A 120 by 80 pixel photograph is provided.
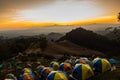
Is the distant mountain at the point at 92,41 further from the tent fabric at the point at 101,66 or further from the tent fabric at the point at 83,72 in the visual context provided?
the tent fabric at the point at 83,72

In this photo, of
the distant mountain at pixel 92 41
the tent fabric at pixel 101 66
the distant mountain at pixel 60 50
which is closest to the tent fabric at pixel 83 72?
the tent fabric at pixel 101 66

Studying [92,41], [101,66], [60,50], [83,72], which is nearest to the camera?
[83,72]

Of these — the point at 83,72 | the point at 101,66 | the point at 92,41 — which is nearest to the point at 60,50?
the point at 92,41

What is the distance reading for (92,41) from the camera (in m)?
120

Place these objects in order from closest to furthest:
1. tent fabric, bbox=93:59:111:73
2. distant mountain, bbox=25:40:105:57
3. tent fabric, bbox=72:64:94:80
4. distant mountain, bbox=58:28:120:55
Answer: tent fabric, bbox=72:64:94:80
tent fabric, bbox=93:59:111:73
distant mountain, bbox=25:40:105:57
distant mountain, bbox=58:28:120:55

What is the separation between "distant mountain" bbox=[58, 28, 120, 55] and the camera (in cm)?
11250

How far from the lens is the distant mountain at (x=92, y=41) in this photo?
11250 centimetres

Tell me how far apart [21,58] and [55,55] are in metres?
12.6

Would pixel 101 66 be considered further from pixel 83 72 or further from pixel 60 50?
pixel 60 50

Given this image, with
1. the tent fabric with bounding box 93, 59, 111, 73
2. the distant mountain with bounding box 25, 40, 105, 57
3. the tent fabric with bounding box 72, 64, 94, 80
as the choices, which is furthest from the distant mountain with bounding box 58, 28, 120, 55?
the tent fabric with bounding box 72, 64, 94, 80

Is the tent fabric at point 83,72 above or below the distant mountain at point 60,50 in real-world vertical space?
above

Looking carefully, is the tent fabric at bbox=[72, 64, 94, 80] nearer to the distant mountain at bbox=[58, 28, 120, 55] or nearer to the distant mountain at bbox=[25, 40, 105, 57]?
the distant mountain at bbox=[25, 40, 105, 57]

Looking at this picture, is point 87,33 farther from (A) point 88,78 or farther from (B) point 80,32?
(A) point 88,78

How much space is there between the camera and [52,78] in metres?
28.2
